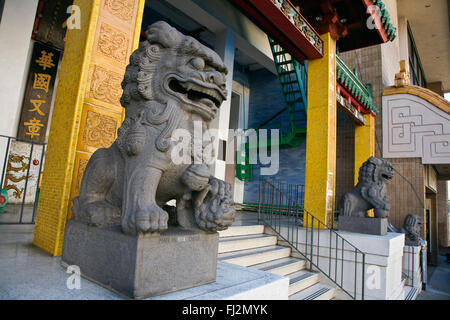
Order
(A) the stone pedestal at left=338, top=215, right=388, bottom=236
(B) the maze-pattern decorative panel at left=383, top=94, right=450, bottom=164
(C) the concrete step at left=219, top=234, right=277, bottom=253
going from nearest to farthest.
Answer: (C) the concrete step at left=219, top=234, right=277, bottom=253
(A) the stone pedestal at left=338, top=215, right=388, bottom=236
(B) the maze-pattern decorative panel at left=383, top=94, right=450, bottom=164

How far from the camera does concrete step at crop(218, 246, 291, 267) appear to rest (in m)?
3.48

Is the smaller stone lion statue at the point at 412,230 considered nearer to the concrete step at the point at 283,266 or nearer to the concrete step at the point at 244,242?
Result: the concrete step at the point at 283,266

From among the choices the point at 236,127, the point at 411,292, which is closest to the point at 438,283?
the point at 411,292

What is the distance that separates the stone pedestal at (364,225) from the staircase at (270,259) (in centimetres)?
107

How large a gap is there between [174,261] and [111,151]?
847mm

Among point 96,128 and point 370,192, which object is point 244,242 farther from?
point 96,128

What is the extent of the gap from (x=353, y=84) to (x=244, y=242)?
521 cm

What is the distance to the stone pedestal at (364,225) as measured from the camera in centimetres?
464

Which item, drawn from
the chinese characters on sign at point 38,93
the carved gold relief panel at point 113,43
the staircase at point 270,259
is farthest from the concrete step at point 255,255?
the chinese characters on sign at point 38,93

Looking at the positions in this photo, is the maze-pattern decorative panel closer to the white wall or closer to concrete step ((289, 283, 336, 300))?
concrete step ((289, 283, 336, 300))

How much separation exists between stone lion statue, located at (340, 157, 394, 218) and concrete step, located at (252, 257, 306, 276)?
1.32 m

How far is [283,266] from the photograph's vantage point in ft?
13.1

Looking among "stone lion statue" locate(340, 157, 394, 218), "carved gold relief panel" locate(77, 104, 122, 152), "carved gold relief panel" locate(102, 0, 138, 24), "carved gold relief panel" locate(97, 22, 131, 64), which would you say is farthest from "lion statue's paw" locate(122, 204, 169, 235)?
"stone lion statue" locate(340, 157, 394, 218)

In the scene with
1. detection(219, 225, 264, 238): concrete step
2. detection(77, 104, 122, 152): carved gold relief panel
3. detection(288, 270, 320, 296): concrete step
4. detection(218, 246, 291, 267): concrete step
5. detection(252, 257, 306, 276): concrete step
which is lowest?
detection(288, 270, 320, 296): concrete step
